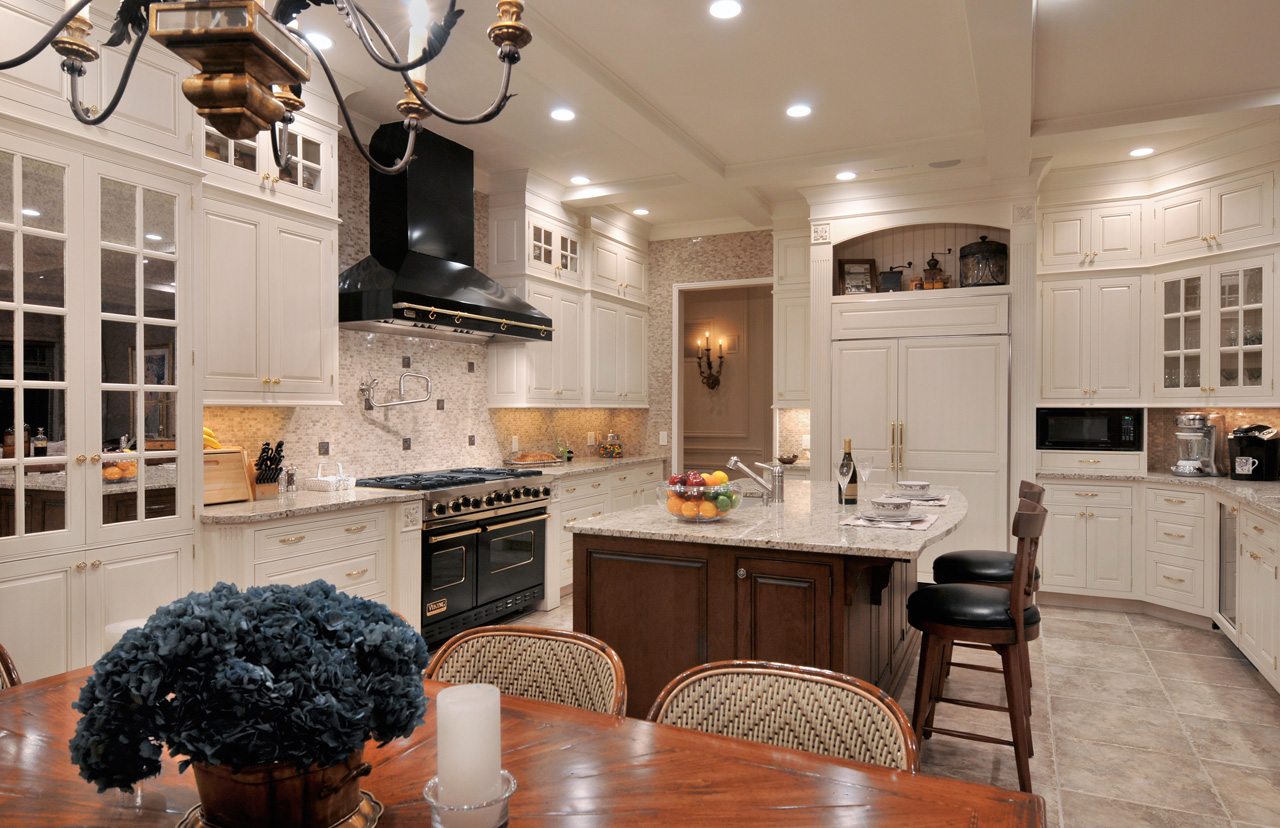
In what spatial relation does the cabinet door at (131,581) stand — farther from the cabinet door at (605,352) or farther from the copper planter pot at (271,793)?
the cabinet door at (605,352)

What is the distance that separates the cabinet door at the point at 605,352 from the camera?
20.6 ft

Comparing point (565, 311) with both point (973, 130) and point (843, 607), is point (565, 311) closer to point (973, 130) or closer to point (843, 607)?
point (973, 130)

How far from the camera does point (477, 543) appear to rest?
448 centimetres

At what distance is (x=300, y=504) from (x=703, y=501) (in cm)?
185

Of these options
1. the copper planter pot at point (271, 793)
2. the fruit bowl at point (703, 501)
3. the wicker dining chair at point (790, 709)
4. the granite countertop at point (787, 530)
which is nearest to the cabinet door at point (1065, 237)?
the granite countertop at point (787, 530)

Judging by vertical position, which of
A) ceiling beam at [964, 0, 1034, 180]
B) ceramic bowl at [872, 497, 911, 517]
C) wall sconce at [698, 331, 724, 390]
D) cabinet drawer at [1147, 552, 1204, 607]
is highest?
ceiling beam at [964, 0, 1034, 180]

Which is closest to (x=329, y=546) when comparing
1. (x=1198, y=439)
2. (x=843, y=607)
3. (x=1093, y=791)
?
(x=843, y=607)

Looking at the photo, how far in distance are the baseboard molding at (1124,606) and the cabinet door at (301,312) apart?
475 cm

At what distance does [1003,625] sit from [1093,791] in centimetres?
71

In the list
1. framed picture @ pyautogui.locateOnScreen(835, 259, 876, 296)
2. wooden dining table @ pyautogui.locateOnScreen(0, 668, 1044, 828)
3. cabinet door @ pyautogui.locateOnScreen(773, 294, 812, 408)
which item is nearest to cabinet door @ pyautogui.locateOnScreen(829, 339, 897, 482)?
framed picture @ pyautogui.locateOnScreen(835, 259, 876, 296)

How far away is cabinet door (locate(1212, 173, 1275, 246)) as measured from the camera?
14.6 ft

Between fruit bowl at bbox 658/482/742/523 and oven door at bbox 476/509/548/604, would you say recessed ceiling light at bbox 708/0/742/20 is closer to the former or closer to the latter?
fruit bowl at bbox 658/482/742/523

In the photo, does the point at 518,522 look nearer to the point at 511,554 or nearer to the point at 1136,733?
the point at 511,554

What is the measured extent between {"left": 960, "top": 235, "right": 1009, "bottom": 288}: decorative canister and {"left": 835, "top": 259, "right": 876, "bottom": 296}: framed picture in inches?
26.2
